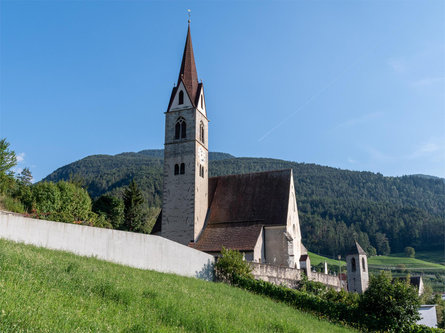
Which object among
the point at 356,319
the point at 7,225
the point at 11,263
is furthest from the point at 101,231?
the point at 356,319

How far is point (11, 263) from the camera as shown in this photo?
34.0ft

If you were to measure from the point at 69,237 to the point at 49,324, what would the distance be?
35.3ft

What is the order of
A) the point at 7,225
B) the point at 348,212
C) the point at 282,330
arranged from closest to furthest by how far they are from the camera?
the point at 282,330 → the point at 7,225 → the point at 348,212

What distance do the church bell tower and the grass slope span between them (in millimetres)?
21506

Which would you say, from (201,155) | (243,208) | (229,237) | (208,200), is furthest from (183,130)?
(229,237)

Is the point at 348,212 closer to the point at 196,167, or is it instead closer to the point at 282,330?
the point at 196,167

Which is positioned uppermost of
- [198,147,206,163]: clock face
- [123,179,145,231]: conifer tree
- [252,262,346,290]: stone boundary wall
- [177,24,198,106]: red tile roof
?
[177,24,198,106]: red tile roof

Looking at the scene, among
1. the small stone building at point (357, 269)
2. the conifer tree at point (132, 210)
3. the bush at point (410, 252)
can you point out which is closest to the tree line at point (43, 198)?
the conifer tree at point (132, 210)

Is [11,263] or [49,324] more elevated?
[11,263]

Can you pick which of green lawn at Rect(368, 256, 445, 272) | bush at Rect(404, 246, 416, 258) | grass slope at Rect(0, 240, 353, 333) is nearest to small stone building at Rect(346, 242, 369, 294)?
grass slope at Rect(0, 240, 353, 333)

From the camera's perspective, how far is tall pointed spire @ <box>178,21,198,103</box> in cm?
3891

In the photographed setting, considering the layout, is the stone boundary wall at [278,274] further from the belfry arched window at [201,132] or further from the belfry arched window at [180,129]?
the belfry arched window at [180,129]

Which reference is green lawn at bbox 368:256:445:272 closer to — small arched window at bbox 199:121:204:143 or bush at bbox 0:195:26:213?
small arched window at bbox 199:121:204:143

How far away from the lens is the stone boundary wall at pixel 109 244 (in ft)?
51.4
